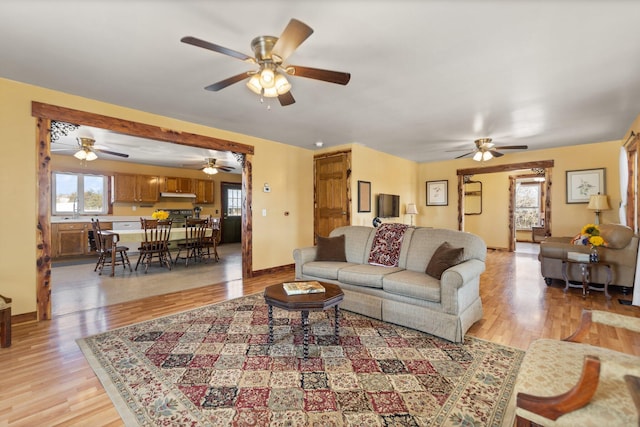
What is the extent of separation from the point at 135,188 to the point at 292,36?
758 centimetres

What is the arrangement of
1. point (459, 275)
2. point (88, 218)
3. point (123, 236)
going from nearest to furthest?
point (459, 275)
point (123, 236)
point (88, 218)

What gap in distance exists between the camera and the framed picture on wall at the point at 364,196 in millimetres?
5777

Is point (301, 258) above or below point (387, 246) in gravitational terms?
below

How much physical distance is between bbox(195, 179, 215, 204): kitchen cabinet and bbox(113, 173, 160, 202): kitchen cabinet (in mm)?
1183

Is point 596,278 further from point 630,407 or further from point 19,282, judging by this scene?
point 19,282

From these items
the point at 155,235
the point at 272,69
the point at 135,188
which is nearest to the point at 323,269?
the point at 272,69

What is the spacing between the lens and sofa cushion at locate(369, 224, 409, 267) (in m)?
3.47

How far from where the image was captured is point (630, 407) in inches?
39.0

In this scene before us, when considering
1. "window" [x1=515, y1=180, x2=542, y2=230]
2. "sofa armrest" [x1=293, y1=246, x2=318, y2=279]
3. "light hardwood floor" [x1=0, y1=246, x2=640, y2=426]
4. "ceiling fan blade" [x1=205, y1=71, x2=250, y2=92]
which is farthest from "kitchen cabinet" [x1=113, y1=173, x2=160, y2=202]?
"window" [x1=515, y1=180, x2=542, y2=230]

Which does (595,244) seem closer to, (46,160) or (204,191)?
(46,160)

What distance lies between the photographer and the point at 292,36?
179 cm

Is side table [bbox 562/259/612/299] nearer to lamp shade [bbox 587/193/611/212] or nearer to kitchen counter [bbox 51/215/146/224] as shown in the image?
lamp shade [bbox 587/193/611/212]

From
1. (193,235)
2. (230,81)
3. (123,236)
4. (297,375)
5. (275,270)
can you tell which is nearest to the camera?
(297,375)

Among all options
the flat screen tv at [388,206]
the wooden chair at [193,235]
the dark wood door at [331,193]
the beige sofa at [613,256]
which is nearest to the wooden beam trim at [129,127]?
the dark wood door at [331,193]
